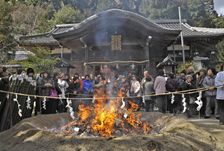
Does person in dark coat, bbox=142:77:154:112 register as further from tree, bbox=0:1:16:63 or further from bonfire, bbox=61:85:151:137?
tree, bbox=0:1:16:63

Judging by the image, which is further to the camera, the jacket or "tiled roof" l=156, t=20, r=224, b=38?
"tiled roof" l=156, t=20, r=224, b=38

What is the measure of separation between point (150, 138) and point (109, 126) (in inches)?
60.2

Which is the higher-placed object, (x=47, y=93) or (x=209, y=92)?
(x=47, y=93)

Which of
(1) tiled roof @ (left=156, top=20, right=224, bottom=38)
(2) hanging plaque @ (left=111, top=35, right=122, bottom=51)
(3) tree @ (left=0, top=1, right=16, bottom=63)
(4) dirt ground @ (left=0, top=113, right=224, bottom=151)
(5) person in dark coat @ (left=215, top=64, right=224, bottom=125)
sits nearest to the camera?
(4) dirt ground @ (left=0, top=113, right=224, bottom=151)

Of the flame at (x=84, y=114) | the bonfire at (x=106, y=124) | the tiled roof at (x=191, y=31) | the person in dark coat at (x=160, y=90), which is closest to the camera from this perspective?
the bonfire at (x=106, y=124)

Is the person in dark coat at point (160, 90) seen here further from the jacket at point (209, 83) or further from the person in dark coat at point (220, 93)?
the person in dark coat at point (220, 93)

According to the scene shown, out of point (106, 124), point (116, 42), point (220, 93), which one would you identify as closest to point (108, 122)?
point (106, 124)

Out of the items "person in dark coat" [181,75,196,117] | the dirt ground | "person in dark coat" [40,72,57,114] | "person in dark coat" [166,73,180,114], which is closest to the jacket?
"person in dark coat" [181,75,196,117]

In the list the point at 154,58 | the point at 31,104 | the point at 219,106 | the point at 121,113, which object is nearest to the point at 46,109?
the point at 31,104

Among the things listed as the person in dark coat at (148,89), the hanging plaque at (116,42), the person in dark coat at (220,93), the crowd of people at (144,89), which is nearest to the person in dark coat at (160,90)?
the crowd of people at (144,89)

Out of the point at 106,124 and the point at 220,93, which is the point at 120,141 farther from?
the point at 220,93

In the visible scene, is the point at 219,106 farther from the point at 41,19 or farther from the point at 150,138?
the point at 41,19

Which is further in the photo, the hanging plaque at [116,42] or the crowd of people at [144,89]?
the hanging plaque at [116,42]

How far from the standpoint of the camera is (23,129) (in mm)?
6410
